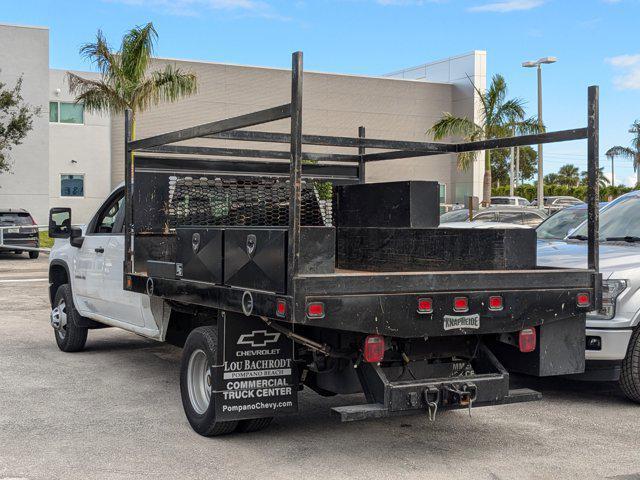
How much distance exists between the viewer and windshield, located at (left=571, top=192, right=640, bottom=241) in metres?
8.22

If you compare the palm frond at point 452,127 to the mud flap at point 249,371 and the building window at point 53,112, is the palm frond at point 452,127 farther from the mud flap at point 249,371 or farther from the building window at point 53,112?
the mud flap at point 249,371

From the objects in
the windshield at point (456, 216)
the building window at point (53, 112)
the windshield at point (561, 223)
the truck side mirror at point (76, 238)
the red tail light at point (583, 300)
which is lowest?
the red tail light at point (583, 300)

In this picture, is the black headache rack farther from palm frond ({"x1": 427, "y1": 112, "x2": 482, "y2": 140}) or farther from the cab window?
palm frond ({"x1": 427, "y1": 112, "x2": 482, "y2": 140})

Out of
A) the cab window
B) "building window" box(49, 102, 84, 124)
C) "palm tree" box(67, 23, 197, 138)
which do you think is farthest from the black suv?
the cab window

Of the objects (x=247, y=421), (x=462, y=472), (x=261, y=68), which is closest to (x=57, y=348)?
(x=247, y=421)

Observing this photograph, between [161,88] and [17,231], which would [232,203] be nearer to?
[17,231]

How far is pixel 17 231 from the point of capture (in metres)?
27.2

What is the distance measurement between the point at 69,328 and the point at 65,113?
34.8 meters

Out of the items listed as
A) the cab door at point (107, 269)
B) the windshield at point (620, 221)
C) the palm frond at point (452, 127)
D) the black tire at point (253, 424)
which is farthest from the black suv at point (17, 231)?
the black tire at point (253, 424)

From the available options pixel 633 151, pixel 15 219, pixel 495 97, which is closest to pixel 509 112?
pixel 495 97

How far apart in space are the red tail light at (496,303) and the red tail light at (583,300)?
Result: 0.69 meters

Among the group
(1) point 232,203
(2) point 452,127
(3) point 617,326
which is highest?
(2) point 452,127

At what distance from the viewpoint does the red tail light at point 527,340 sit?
5.76 meters

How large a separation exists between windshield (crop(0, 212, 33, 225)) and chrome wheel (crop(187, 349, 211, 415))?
22940mm
